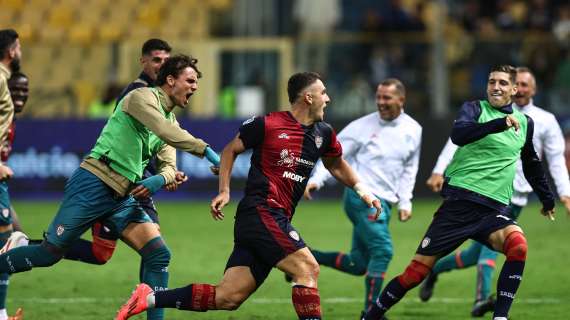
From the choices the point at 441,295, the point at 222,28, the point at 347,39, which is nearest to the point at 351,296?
the point at 441,295

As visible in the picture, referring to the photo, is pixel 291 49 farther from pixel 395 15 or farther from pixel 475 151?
pixel 475 151

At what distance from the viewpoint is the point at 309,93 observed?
29.4ft

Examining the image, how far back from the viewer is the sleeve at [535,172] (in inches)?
397

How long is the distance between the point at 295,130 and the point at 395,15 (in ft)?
53.2

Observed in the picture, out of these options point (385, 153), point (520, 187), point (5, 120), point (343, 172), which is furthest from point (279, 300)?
point (5, 120)

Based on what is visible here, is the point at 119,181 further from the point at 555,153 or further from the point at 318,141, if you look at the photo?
the point at 555,153

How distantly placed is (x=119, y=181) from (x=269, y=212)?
1.30 metres

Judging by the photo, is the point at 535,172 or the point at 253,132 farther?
the point at 535,172

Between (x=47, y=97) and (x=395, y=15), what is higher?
(x=395, y=15)

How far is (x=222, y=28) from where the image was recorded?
27.5 meters

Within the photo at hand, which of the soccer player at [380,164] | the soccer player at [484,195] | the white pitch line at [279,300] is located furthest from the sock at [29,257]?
the soccer player at [380,164]

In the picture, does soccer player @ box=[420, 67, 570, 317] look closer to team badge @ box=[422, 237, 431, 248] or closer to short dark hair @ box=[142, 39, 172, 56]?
team badge @ box=[422, 237, 431, 248]

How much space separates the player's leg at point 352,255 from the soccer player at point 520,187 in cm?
87

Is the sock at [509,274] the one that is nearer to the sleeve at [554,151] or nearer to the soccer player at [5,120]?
the sleeve at [554,151]
